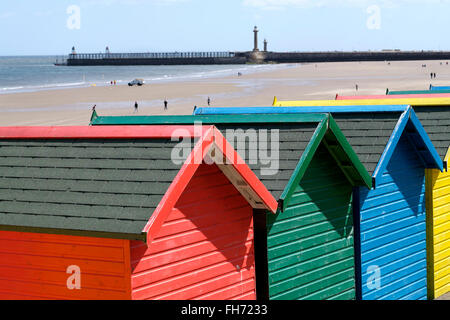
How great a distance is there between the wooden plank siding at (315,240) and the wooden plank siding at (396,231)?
35 centimetres

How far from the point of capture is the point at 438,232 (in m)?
10.5

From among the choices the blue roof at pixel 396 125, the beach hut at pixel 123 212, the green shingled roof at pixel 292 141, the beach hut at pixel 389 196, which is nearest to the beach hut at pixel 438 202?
the beach hut at pixel 389 196

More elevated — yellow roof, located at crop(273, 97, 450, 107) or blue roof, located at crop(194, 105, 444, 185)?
yellow roof, located at crop(273, 97, 450, 107)

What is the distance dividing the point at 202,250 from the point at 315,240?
6.63 feet

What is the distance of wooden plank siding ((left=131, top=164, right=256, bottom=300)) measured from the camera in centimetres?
629

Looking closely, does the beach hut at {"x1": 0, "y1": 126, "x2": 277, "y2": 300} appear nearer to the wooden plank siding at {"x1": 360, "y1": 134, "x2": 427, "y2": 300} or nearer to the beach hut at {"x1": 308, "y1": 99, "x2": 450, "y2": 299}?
the wooden plank siding at {"x1": 360, "y1": 134, "x2": 427, "y2": 300}

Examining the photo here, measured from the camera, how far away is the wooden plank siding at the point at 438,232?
10359mm

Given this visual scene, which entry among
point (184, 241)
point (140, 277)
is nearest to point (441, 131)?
point (184, 241)

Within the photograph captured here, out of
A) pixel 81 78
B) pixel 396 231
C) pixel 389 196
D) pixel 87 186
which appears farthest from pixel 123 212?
pixel 81 78

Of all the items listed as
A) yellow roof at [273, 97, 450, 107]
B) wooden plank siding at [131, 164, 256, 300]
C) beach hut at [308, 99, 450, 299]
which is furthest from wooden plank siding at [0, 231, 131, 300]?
beach hut at [308, 99, 450, 299]

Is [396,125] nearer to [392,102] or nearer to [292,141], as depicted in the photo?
[292,141]

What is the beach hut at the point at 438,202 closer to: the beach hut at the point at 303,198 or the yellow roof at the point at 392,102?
the yellow roof at the point at 392,102

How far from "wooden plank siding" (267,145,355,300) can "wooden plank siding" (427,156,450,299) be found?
2.06 meters

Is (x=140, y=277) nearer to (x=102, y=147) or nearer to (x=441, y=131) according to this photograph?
(x=102, y=147)
